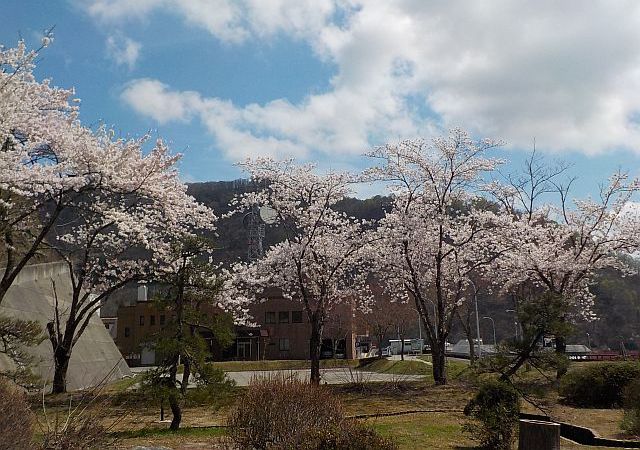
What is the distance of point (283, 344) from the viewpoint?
5869 cm

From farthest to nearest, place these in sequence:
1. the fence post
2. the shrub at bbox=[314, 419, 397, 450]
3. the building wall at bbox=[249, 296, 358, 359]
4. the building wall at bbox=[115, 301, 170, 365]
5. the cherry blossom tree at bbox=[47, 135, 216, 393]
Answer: the building wall at bbox=[115, 301, 170, 365]
the building wall at bbox=[249, 296, 358, 359]
the cherry blossom tree at bbox=[47, 135, 216, 393]
the fence post
the shrub at bbox=[314, 419, 397, 450]

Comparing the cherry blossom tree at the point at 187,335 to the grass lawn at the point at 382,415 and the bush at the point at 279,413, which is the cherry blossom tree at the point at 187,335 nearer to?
the grass lawn at the point at 382,415

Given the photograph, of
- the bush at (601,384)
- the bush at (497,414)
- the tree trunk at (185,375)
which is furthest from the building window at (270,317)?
the bush at (497,414)

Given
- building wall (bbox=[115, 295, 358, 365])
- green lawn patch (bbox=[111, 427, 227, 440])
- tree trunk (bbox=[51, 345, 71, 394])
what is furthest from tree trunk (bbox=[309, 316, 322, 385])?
building wall (bbox=[115, 295, 358, 365])

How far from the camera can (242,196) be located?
2580 cm

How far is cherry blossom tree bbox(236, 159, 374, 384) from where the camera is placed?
2398cm

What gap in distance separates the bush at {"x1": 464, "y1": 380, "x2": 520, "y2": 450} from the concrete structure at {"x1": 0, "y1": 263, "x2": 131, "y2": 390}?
16.6 metres

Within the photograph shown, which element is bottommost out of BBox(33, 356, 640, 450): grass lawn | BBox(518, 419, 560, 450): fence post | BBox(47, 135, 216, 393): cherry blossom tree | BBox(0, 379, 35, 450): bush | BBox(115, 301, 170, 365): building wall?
BBox(33, 356, 640, 450): grass lawn

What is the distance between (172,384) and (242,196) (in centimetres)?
1445

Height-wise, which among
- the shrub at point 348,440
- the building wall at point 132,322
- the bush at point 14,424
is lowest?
the shrub at point 348,440

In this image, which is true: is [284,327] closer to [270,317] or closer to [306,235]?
[270,317]

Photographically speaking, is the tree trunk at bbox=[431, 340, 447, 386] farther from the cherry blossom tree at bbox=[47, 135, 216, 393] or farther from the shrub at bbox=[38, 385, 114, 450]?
the shrub at bbox=[38, 385, 114, 450]

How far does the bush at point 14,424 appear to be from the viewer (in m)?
5.39

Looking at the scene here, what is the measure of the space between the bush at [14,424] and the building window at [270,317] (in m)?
53.8
